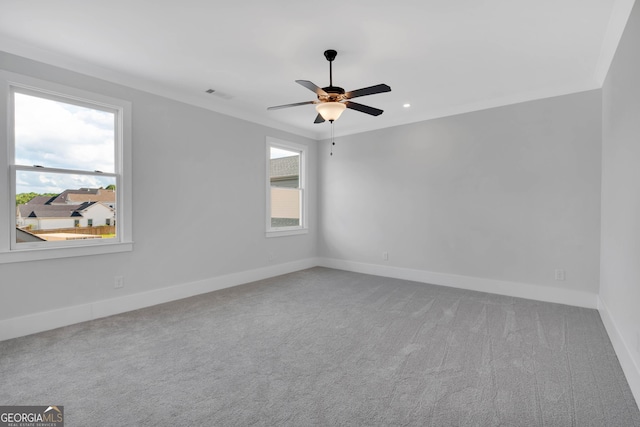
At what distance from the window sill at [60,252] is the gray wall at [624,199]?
4548 millimetres

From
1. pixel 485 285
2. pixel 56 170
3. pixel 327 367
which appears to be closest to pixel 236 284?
pixel 56 170

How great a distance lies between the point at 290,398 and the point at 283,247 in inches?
146

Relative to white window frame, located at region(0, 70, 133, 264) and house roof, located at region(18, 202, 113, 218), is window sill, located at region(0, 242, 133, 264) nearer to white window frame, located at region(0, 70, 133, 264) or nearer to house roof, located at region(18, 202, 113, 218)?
white window frame, located at region(0, 70, 133, 264)

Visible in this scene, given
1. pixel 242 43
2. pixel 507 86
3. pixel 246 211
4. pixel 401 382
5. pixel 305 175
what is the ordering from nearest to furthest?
1. pixel 401 382
2. pixel 242 43
3. pixel 507 86
4. pixel 246 211
5. pixel 305 175

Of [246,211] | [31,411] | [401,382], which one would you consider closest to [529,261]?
[401,382]

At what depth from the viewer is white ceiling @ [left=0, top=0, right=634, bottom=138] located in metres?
2.36

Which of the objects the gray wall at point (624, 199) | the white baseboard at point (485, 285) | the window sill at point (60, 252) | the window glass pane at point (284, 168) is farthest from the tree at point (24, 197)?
the gray wall at point (624, 199)

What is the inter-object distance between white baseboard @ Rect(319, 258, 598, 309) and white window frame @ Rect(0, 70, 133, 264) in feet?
12.1

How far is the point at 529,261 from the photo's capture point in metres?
4.11

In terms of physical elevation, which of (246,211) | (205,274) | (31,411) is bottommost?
(31,411)

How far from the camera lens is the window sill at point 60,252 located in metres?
2.87

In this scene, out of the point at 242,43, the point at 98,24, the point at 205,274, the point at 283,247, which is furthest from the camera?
the point at 283,247

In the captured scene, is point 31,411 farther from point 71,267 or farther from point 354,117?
point 354,117

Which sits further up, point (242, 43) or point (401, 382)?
point (242, 43)
